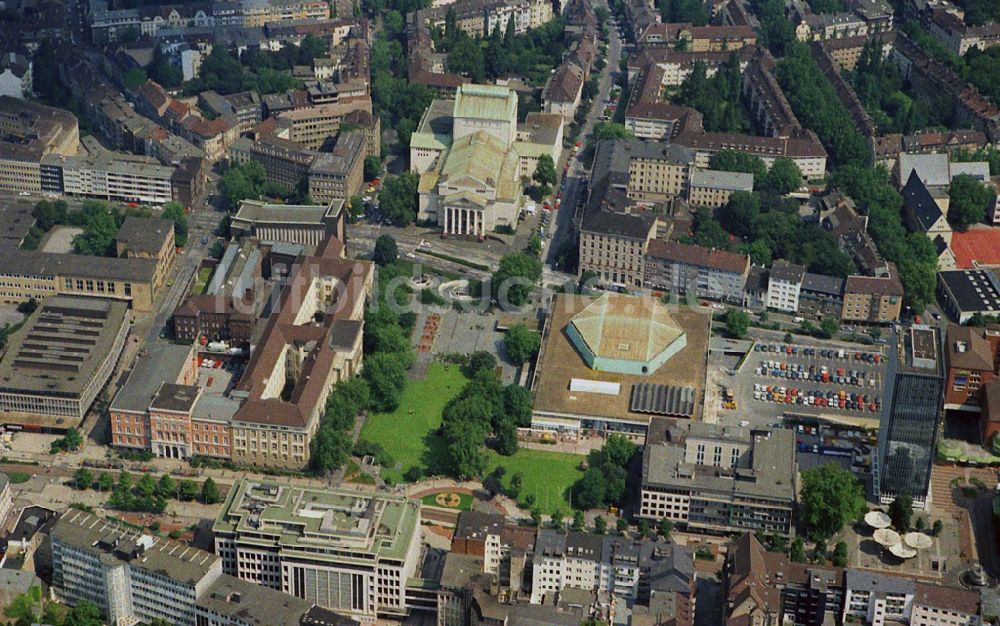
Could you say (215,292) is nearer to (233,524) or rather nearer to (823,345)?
(233,524)

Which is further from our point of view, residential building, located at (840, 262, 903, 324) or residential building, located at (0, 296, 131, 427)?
residential building, located at (840, 262, 903, 324)

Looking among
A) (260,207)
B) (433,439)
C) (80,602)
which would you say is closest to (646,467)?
(433,439)

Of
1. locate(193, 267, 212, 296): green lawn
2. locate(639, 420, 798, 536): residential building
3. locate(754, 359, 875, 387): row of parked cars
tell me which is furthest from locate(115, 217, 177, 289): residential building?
locate(754, 359, 875, 387): row of parked cars

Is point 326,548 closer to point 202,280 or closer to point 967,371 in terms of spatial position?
point 202,280

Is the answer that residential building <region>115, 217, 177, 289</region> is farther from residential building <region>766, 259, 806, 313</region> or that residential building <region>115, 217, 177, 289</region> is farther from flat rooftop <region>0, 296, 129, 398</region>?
residential building <region>766, 259, 806, 313</region>

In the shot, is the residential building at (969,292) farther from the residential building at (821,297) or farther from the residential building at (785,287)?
the residential building at (785,287)

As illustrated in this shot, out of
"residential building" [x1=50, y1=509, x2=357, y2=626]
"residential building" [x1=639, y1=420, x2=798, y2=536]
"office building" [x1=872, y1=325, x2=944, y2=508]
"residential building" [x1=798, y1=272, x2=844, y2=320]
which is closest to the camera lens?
"residential building" [x1=50, y1=509, x2=357, y2=626]
